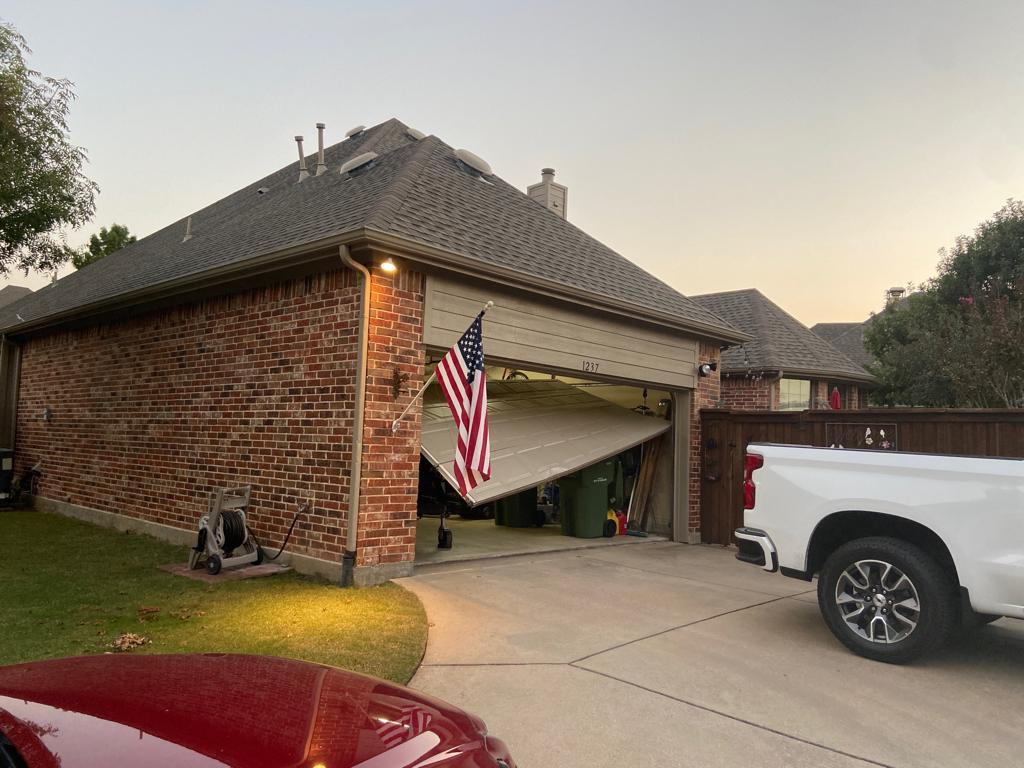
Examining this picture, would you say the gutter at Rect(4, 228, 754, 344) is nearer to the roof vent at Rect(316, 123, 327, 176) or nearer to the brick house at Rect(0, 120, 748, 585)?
the brick house at Rect(0, 120, 748, 585)

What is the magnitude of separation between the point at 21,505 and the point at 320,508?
9.36 meters

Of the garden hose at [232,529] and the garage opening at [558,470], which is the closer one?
the garden hose at [232,529]

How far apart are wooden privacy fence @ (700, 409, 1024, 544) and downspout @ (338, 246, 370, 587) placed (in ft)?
17.5

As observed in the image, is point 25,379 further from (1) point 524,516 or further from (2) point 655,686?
(2) point 655,686

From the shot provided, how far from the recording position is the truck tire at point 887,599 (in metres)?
4.66

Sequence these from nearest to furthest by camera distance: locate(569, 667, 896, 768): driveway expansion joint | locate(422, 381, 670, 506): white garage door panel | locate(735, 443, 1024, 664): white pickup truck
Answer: locate(569, 667, 896, 768): driveway expansion joint → locate(735, 443, 1024, 664): white pickup truck → locate(422, 381, 670, 506): white garage door panel

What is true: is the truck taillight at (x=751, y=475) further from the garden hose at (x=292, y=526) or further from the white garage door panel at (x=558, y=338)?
the garden hose at (x=292, y=526)

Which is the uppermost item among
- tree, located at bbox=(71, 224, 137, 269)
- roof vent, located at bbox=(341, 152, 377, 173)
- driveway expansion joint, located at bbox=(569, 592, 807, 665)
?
tree, located at bbox=(71, 224, 137, 269)

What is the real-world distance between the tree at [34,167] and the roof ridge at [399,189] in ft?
15.0

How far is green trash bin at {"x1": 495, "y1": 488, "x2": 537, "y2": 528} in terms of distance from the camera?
11.9 metres

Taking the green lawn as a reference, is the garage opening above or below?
above

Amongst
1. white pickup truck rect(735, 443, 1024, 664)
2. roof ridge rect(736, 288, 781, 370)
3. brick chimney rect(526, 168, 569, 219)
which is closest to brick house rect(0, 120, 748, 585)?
white pickup truck rect(735, 443, 1024, 664)

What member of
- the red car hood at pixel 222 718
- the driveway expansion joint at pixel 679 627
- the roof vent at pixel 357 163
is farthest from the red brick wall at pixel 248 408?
the red car hood at pixel 222 718

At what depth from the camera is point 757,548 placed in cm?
564
